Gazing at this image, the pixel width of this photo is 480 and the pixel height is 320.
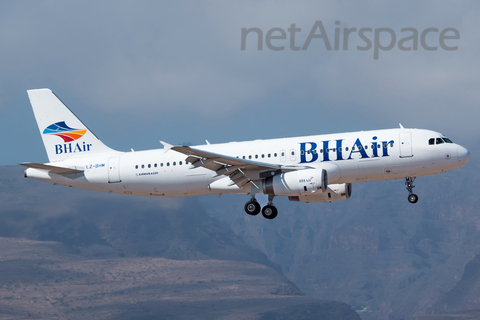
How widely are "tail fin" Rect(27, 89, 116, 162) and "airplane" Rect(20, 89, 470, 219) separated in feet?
0.46

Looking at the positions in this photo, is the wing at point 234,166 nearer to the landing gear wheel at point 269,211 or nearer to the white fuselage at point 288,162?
the white fuselage at point 288,162

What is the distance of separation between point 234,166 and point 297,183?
5.18 metres

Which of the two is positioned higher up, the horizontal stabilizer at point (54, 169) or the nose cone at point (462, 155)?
the nose cone at point (462, 155)

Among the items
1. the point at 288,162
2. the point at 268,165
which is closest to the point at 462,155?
the point at 288,162

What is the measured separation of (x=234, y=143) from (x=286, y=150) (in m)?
5.05

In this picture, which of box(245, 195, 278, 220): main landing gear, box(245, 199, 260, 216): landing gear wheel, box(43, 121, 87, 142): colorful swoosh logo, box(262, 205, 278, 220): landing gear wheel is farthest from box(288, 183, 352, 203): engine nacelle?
box(43, 121, 87, 142): colorful swoosh logo

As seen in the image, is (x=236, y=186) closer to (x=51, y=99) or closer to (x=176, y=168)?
(x=176, y=168)

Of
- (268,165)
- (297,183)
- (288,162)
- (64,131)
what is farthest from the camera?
(64,131)

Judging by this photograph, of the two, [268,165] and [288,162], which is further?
[288,162]

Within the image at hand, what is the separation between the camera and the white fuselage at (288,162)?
53.0 m

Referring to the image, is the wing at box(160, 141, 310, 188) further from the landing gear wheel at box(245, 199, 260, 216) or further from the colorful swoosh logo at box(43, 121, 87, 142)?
the colorful swoosh logo at box(43, 121, 87, 142)

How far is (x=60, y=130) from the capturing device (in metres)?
63.6

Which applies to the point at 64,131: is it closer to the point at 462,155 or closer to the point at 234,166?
the point at 234,166

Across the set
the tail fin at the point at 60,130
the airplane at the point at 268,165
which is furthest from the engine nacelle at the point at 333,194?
the tail fin at the point at 60,130
